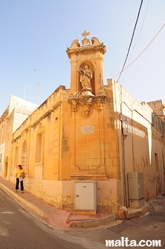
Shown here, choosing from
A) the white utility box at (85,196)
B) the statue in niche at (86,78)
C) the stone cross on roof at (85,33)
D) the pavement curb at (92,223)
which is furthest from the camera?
the stone cross on roof at (85,33)

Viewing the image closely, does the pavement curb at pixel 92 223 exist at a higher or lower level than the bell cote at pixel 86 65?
lower

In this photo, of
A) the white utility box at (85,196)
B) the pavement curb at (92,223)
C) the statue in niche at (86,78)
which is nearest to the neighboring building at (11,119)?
the white utility box at (85,196)

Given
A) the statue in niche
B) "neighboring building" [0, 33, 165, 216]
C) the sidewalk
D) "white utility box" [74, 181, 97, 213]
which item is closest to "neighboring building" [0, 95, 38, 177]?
"neighboring building" [0, 33, 165, 216]

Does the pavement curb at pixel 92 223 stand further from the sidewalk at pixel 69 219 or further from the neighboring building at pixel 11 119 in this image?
the neighboring building at pixel 11 119

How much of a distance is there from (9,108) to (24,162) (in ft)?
33.8

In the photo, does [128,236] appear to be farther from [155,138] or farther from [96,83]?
[155,138]

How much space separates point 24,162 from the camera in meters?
13.8

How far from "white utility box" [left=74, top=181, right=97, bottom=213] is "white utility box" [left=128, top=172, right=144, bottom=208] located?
1.74m

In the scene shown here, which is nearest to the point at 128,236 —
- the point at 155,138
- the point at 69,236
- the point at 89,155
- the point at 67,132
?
the point at 69,236

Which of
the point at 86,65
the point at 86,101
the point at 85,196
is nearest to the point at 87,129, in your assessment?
the point at 86,101

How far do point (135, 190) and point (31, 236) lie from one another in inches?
168

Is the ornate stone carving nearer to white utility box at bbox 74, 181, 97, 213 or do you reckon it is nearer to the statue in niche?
the statue in niche

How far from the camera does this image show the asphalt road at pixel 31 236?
3682 mm

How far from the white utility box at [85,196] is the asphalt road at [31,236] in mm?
1388
